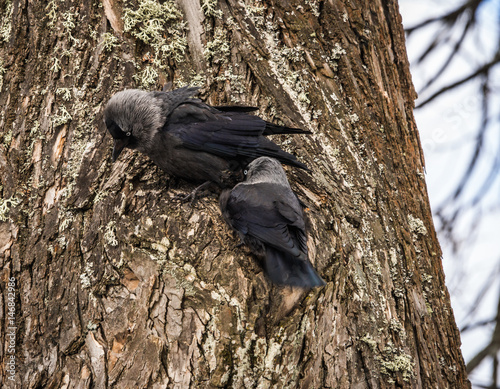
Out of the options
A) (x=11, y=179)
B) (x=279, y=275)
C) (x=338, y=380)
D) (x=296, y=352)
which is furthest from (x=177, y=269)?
(x=11, y=179)

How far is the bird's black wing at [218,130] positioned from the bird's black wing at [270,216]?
0.28 meters

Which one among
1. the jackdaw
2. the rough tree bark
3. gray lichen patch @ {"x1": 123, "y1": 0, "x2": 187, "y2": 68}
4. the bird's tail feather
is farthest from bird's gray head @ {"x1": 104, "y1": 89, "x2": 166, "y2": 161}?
the bird's tail feather

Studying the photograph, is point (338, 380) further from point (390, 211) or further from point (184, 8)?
point (184, 8)

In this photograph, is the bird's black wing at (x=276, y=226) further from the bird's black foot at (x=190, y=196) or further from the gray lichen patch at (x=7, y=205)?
the gray lichen patch at (x=7, y=205)

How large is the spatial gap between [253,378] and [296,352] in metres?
0.21

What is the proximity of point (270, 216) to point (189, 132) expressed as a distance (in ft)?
2.37

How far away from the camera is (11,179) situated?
275 cm

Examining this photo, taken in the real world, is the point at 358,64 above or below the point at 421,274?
above

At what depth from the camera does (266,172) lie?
2.68 meters

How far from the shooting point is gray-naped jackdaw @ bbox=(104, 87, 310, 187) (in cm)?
271

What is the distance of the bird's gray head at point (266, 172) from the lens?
2623 millimetres

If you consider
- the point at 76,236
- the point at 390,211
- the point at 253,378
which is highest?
the point at 390,211

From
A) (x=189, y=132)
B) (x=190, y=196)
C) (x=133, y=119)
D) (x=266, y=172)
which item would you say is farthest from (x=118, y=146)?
(x=266, y=172)

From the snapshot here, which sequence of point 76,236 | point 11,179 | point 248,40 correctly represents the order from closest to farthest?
1. point 76,236
2. point 11,179
3. point 248,40
